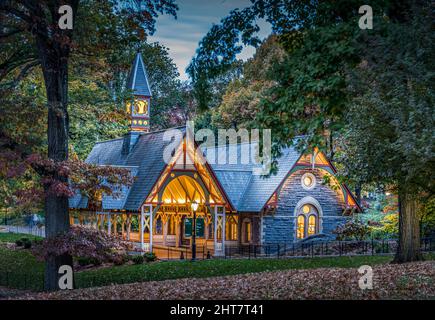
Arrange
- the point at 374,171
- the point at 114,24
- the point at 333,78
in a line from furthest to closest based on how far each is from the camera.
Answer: the point at 114,24
the point at 374,171
the point at 333,78

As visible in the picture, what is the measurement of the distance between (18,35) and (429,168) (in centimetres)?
1347

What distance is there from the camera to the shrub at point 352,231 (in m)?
35.1

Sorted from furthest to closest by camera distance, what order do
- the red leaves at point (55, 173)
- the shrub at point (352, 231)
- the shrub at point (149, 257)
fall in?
the shrub at point (352, 231) → the shrub at point (149, 257) → the red leaves at point (55, 173)

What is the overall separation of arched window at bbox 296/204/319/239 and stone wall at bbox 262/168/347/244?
376mm

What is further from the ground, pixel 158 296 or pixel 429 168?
pixel 429 168

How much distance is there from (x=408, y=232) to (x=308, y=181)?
15.8m

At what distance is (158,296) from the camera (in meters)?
13.2

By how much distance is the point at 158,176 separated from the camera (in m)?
31.7

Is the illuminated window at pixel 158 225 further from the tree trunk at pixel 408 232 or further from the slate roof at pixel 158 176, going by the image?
the tree trunk at pixel 408 232

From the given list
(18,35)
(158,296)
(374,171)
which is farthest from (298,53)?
(18,35)

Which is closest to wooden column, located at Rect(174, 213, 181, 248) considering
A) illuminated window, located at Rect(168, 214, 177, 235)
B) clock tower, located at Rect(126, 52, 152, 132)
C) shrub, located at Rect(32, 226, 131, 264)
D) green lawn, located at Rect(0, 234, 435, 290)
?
illuminated window, located at Rect(168, 214, 177, 235)

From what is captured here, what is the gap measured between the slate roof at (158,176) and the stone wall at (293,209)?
88 centimetres

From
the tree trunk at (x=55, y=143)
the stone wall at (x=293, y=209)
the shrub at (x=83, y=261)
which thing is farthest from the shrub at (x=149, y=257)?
the tree trunk at (x=55, y=143)
